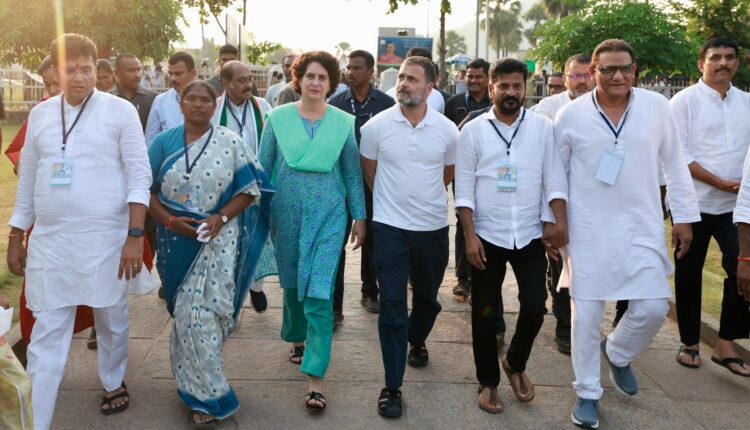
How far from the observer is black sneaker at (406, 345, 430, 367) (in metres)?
5.41

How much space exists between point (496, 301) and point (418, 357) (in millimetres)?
929

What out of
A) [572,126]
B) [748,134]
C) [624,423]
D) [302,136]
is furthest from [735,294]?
[302,136]

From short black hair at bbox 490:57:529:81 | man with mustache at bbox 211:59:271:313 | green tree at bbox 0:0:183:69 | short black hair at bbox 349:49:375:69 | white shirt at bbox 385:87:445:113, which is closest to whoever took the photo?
short black hair at bbox 490:57:529:81

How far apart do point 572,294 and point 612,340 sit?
397 millimetres

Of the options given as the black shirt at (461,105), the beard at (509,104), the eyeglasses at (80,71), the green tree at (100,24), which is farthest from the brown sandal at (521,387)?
the green tree at (100,24)

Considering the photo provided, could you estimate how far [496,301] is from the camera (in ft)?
15.5

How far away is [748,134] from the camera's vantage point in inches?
218

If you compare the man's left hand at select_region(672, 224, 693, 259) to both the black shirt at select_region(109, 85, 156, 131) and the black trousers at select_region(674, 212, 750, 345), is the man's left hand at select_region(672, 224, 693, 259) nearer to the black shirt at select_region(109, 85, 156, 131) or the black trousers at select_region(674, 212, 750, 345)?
the black trousers at select_region(674, 212, 750, 345)

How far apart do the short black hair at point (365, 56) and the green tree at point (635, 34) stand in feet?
49.8

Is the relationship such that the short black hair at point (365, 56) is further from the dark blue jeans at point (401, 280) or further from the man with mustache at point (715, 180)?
the man with mustache at point (715, 180)

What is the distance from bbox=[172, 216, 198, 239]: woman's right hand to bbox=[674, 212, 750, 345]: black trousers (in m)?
3.16

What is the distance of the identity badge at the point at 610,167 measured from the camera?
441 centimetres

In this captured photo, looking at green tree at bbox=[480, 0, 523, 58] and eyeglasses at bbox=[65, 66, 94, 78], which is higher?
green tree at bbox=[480, 0, 523, 58]

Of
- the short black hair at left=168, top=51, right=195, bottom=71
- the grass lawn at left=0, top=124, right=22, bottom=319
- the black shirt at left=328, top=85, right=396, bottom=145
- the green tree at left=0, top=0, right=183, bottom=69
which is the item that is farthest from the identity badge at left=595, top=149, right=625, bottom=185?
the green tree at left=0, top=0, right=183, bottom=69
